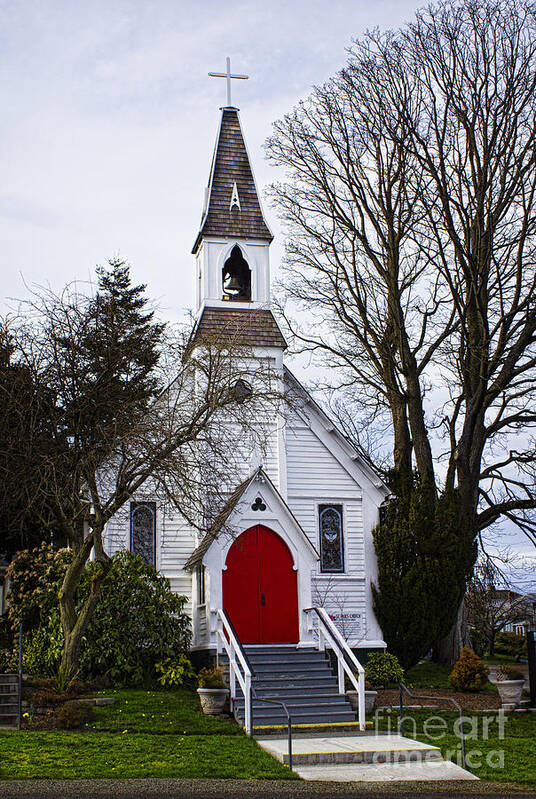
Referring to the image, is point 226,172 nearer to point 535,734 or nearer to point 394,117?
point 394,117

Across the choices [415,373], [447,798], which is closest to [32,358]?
[447,798]

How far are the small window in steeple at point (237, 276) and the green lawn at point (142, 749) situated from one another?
444 inches

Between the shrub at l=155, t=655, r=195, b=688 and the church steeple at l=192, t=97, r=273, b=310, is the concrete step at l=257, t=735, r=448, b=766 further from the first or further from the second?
the church steeple at l=192, t=97, r=273, b=310

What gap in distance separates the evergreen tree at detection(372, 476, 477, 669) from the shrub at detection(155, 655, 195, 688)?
16.8ft

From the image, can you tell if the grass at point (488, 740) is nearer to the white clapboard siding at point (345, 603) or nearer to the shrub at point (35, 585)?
the white clapboard siding at point (345, 603)

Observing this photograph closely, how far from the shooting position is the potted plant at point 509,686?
18.0 metres

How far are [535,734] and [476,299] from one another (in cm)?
1218

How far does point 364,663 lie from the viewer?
68.0 feet

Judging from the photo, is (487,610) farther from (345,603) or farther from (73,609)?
(73,609)

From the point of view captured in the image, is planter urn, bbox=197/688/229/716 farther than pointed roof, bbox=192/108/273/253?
No

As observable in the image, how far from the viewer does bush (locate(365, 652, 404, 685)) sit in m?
19.5

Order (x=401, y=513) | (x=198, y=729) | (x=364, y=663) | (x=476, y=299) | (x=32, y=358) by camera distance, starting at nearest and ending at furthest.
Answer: (x=198, y=729) < (x=32, y=358) < (x=364, y=663) < (x=401, y=513) < (x=476, y=299)

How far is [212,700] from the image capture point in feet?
53.5

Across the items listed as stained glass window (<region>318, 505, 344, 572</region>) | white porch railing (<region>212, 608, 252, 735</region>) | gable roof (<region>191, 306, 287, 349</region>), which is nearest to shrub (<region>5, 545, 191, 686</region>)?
white porch railing (<region>212, 608, 252, 735</region>)
